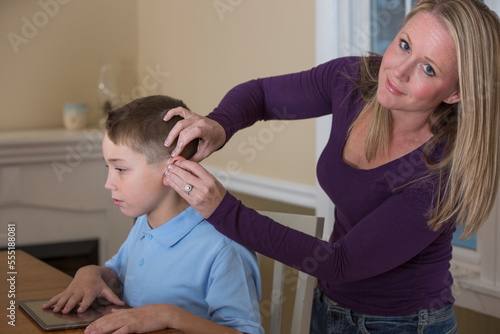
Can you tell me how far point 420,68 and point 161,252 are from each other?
633 millimetres

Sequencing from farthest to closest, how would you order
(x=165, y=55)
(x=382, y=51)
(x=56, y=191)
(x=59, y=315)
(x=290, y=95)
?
(x=165, y=55) < (x=56, y=191) < (x=382, y=51) < (x=290, y=95) < (x=59, y=315)

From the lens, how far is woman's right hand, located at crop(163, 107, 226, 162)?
1.22 metres

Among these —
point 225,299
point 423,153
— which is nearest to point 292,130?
point 423,153

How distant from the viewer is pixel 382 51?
2055 millimetres

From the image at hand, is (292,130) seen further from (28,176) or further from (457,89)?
(28,176)

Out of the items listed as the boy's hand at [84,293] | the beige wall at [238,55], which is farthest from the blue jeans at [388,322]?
the beige wall at [238,55]

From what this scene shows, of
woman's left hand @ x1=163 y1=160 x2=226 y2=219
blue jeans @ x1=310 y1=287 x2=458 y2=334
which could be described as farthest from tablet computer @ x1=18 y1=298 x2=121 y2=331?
blue jeans @ x1=310 y1=287 x2=458 y2=334

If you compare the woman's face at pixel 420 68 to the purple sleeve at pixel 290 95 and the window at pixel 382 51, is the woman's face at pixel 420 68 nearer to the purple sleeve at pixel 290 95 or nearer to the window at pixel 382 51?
the purple sleeve at pixel 290 95

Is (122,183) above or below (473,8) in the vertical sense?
below

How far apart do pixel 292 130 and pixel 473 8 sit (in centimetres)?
113

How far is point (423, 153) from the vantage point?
130cm

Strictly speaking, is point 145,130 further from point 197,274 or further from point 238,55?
point 238,55

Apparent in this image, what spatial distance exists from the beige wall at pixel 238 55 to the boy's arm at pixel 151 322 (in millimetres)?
1200

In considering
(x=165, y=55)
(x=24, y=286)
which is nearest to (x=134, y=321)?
(x=24, y=286)
